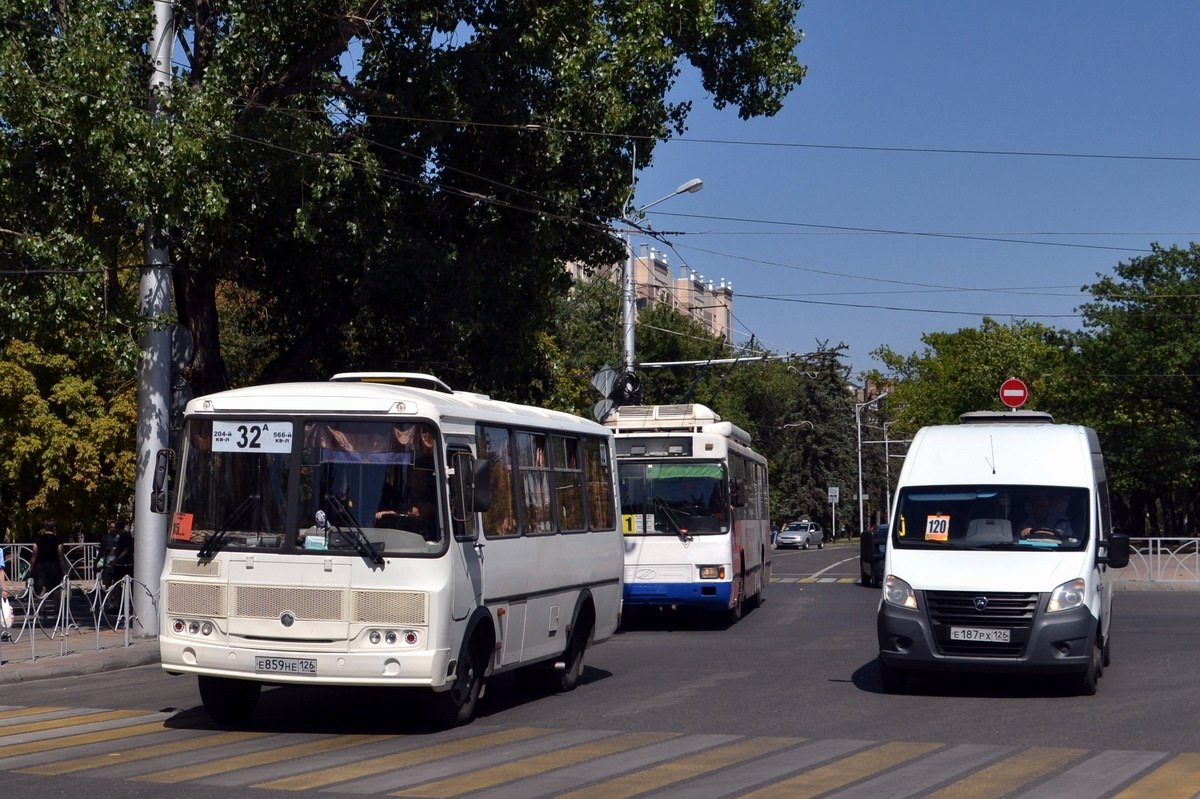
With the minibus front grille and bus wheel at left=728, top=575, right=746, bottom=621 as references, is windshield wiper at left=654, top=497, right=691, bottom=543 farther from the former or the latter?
the minibus front grille

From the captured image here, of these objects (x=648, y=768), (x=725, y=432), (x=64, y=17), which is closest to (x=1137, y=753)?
(x=648, y=768)

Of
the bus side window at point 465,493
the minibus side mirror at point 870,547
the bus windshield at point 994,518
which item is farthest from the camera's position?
the minibus side mirror at point 870,547

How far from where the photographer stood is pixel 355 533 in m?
11.3

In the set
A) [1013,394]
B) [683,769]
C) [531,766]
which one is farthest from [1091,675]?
[1013,394]

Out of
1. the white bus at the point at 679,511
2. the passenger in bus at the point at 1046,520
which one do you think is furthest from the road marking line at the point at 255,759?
the white bus at the point at 679,511

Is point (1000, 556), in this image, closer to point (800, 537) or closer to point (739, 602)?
point (739, 602)

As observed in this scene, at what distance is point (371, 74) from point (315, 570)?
507 inches

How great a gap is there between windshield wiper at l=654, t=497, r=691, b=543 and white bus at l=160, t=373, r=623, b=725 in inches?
386

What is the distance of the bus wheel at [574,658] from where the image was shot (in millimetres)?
14758

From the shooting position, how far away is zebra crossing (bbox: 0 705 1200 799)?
9062mm

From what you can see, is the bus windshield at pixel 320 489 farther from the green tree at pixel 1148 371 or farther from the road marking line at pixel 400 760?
the green tree at pixel 1148 371

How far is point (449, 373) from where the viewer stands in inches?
988

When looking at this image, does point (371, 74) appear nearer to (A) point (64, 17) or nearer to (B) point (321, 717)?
(A) point (64, 17)

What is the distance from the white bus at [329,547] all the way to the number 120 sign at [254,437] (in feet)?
0.04
